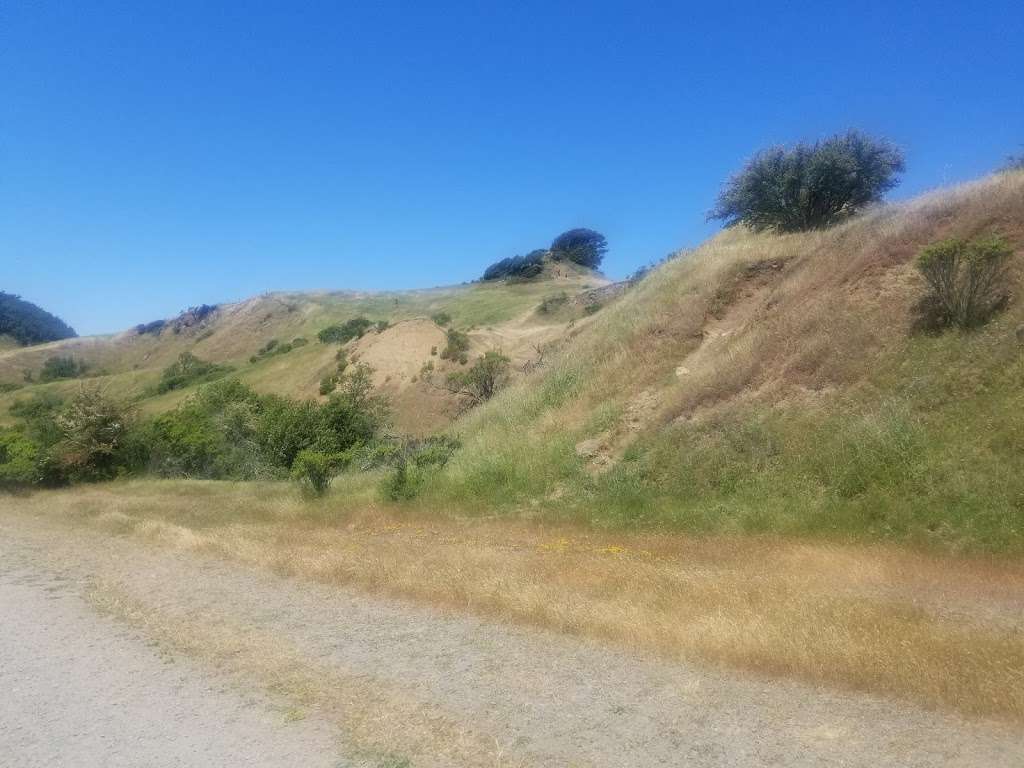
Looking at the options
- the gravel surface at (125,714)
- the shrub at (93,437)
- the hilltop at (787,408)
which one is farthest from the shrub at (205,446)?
the gravel surface at (125,714)

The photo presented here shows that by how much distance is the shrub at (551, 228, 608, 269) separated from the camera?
10606 cm

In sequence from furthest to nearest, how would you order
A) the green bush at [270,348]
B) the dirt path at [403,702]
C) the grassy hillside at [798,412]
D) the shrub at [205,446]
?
the green bush at [270,348], the shrub at [205,446], the grassy hillside at [798,412], the dirt path at [403,702]

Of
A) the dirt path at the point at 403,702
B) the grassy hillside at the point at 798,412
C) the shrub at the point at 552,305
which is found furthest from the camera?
the shrub at the point at 552,305

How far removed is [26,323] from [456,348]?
432ft

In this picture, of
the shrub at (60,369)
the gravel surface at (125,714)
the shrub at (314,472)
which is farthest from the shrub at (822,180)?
the shrub at (60,369)

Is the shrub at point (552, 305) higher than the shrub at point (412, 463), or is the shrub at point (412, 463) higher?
the shrub at point (552, 305)

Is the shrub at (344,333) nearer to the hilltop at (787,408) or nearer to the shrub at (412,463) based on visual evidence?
the hilltop at (787,408)

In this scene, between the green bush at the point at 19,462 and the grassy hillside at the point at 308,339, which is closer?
the green bush at the point at 19,462

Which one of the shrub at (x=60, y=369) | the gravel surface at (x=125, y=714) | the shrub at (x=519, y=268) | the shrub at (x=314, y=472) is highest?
the shrub at (x=519, y=268)

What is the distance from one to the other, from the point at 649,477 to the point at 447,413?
22.3 m

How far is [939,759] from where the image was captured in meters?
4.83

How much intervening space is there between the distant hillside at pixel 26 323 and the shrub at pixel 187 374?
233ft

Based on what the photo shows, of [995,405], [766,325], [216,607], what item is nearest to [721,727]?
[216,607]

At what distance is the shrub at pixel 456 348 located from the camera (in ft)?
138
